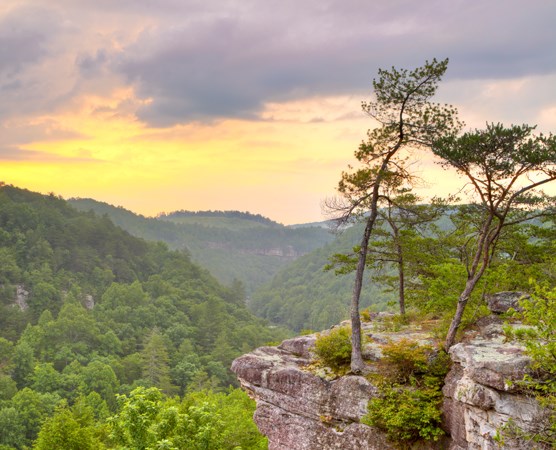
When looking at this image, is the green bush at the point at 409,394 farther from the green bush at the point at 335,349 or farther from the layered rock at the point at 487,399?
the green bush at the point at 335,349

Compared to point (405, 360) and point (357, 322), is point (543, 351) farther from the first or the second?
point (357, 322)

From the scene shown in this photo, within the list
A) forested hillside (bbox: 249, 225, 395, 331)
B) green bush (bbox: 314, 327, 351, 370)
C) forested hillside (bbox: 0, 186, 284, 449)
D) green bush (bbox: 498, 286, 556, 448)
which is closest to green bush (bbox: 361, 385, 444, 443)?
green bush (bbox: 314, 327, 351, 370)

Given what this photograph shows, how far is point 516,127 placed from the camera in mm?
13648

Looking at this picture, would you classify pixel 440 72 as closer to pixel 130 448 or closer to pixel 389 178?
pixel 389 178

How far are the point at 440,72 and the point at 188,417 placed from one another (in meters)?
14.7

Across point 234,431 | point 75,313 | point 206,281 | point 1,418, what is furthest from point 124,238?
point 234,431

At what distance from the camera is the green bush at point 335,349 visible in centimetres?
1700

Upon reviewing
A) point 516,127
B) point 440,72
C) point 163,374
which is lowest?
point 163,374

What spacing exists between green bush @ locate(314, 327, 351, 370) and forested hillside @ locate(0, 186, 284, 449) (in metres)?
4.82

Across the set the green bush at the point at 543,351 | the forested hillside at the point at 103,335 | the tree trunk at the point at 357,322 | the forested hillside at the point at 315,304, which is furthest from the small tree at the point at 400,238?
the forested hillside at the point at 315,304

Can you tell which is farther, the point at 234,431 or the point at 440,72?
the point at 234,431

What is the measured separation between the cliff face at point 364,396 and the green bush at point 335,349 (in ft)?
2.44

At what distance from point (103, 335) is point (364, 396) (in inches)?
2787

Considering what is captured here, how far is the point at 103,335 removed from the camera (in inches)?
3039
